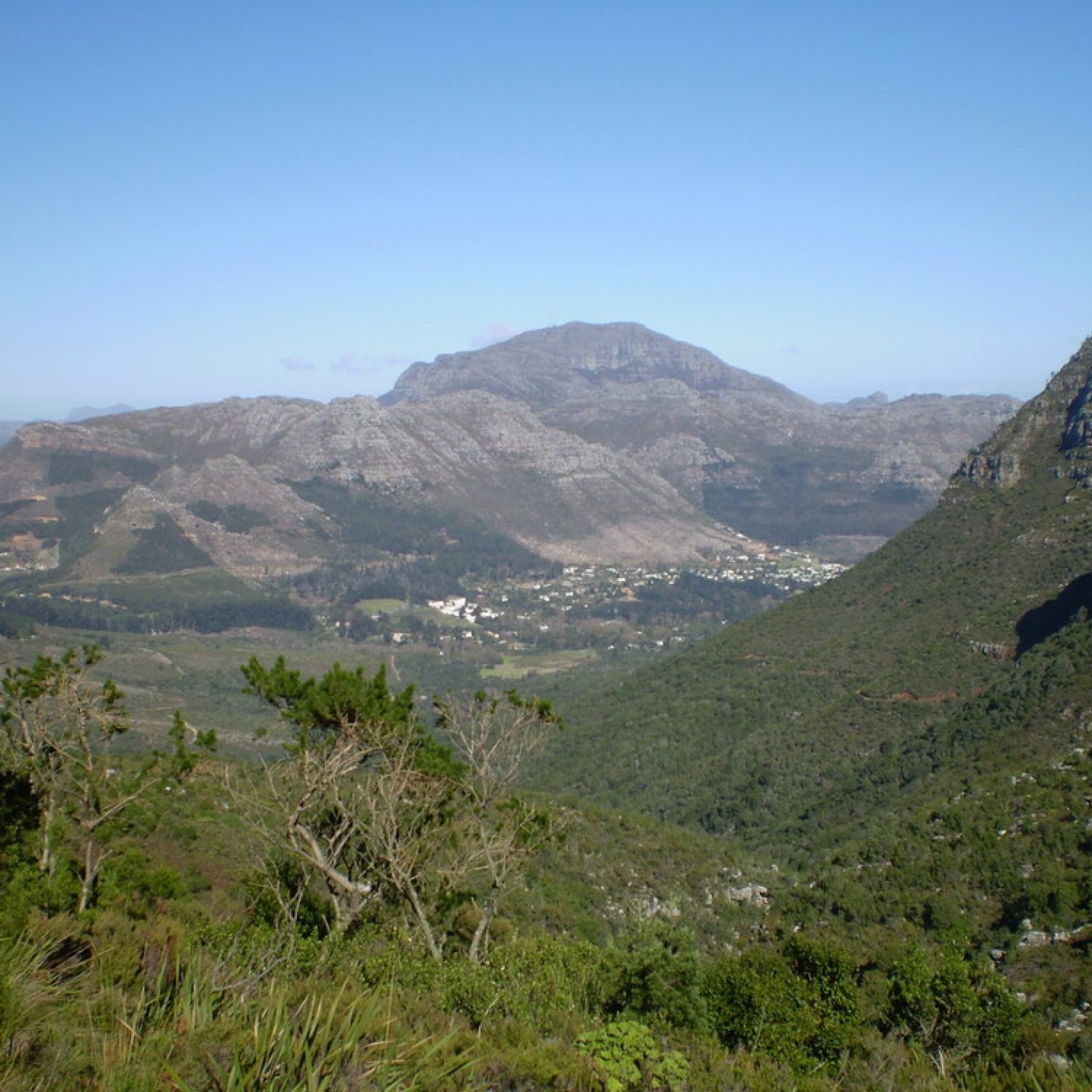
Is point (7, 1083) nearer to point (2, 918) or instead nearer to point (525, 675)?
point (2, 918)

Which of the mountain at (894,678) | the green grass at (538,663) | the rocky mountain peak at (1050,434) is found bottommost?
the green grass at (538,663)

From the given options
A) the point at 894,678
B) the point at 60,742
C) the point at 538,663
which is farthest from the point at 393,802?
the point at 538,663

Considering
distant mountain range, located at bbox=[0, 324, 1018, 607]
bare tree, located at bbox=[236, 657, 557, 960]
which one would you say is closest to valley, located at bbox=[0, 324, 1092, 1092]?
bare tree, located at bbox=[236, 657, 557, 960]

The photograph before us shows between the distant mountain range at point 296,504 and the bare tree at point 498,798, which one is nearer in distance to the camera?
the bare tree at point 498,798

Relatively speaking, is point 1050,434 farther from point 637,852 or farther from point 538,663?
point 538,663

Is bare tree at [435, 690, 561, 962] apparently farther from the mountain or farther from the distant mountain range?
the distant mountain range

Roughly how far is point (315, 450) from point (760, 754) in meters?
159

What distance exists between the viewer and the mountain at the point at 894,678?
116 ft

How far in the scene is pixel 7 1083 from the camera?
577 centimetres

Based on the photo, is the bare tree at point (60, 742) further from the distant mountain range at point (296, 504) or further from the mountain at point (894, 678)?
the distant mountain range at point (296, 504)

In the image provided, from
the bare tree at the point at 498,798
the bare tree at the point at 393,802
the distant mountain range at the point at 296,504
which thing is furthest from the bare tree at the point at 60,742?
the distant mountain range at the point at 296,504

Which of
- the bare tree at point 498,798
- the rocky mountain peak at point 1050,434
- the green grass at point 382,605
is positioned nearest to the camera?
the bare tree at point 498,798

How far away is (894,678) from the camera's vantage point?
4347 cm

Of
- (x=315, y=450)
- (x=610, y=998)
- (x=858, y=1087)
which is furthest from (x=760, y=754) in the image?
(x=315, y=450)
